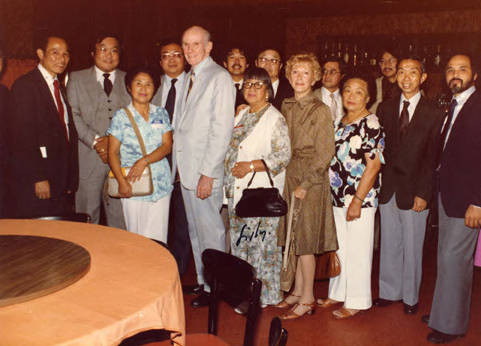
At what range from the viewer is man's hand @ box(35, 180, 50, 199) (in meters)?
3.42

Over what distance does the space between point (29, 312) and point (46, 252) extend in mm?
506

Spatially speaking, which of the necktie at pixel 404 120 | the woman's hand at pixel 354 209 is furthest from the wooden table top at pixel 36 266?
the necktie at pixel 404 120

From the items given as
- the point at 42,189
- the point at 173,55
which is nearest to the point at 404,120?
the point at 173,55

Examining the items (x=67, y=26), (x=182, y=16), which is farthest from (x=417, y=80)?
(x=182, y=16)

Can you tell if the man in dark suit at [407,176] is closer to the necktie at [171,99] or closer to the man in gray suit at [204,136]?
the man in gray suit at [204,136]

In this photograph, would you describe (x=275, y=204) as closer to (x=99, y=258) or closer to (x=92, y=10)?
(x=99, y=258)

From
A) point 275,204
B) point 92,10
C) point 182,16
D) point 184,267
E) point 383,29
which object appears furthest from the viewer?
point 383,29

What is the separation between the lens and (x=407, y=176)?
3.23 metres

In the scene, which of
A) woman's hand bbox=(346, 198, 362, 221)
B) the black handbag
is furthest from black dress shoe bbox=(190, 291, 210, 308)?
woman's hand bbox=(346, 198, 362, 221)

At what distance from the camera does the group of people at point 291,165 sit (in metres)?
3.10

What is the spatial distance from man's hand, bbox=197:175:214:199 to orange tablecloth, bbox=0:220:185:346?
1.15 m

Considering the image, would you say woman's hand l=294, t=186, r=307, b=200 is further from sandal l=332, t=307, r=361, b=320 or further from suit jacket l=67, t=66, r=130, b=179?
suit jacket l=67, t=66, r=130, b=179

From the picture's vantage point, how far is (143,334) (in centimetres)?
271

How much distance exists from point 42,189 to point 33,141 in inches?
13.4
